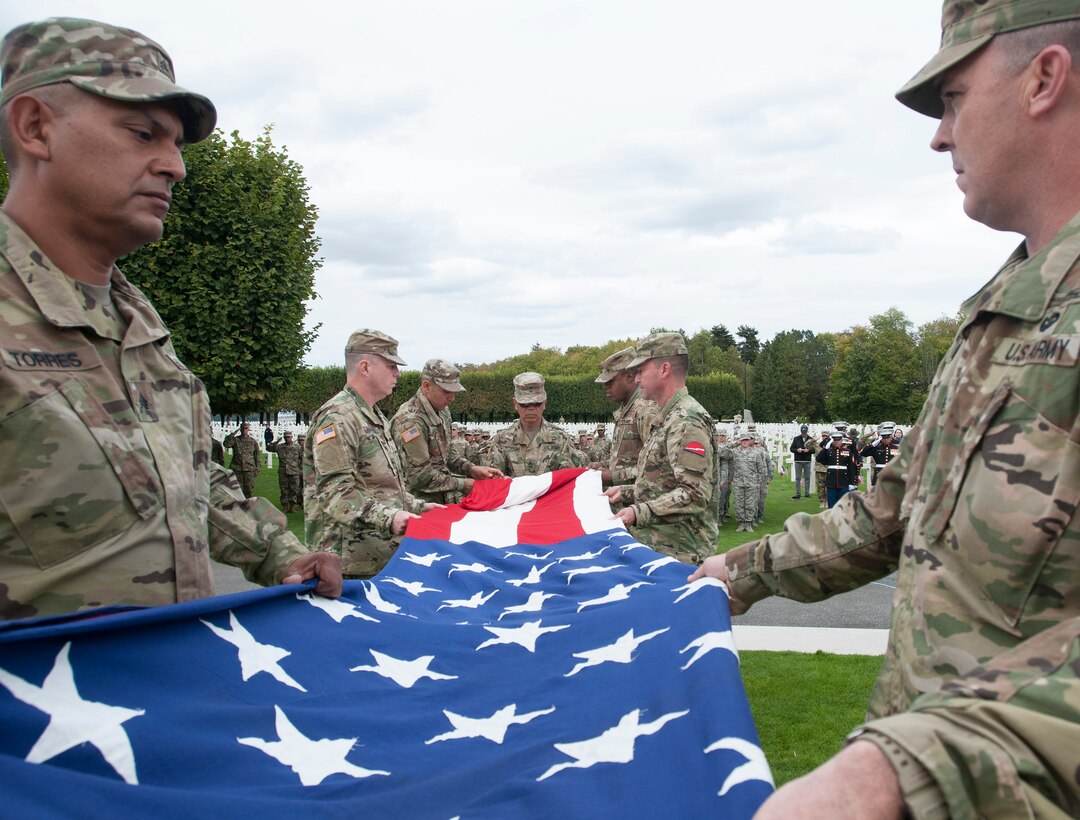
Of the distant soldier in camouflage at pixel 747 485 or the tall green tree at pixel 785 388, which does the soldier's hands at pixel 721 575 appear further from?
the tall green tree at pixel 785 388

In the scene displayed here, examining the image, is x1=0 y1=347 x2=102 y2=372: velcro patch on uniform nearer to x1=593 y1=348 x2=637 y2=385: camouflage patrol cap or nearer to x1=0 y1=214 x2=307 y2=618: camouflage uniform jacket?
x1=0 y1=214 x2=307 y2=618: camouflage uniform jacket

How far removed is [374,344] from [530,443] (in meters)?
4.33

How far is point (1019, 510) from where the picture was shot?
1396 mm

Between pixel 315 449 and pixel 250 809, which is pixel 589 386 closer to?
pixel 315 449

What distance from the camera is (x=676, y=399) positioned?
5.73 metres

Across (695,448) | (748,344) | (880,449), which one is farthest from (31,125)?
(748,344)

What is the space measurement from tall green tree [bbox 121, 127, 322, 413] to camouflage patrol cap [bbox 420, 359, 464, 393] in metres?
7.12

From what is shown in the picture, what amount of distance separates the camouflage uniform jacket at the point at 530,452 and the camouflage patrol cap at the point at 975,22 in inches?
323

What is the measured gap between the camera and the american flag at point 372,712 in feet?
4.91

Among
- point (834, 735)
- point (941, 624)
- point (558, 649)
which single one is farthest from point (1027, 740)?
point (834, 735)

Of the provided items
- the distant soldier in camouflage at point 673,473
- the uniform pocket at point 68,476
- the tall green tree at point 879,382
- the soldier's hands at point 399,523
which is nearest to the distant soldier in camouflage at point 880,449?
the distant soldier in camouflage at point 673,473

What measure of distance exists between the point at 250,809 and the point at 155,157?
5.86 feet

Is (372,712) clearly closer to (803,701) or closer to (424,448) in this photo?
(803,701)

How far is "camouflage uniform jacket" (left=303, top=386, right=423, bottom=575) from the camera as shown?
5152 millimetres
